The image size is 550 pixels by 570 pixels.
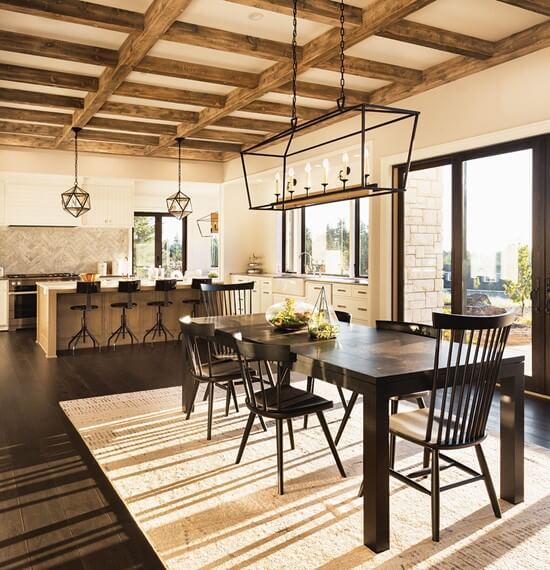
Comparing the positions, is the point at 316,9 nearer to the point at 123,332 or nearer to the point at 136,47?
the point at 136,47

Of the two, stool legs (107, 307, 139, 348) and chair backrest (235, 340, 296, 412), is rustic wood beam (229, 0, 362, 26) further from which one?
stool legs (107, 307, 139, 348)

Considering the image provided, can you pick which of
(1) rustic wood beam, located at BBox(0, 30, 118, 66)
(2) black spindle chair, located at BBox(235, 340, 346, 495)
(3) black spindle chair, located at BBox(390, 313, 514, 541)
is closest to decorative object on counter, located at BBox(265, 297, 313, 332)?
(2) black spindle chair, located at BBox(235, 340, 346, 495)

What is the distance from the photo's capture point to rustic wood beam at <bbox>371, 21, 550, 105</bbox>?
4.25m

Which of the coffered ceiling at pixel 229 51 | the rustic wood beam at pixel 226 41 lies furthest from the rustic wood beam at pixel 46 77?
the rustic wood beam at pixel 226 41

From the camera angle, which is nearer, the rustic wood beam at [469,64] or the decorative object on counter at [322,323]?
the decorative object on counter at [322,323]

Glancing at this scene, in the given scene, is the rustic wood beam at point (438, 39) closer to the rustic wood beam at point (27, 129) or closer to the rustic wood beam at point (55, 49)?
the rustic wood beam at point (55, 49)

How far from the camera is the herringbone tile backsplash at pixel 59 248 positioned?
9.59 meters

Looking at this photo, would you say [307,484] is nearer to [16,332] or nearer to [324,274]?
[324,274]

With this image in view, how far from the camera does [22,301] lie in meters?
9.04

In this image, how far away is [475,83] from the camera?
16.3 feet

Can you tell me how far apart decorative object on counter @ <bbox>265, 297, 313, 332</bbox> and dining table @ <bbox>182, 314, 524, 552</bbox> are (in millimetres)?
88

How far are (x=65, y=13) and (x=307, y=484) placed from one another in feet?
10.7

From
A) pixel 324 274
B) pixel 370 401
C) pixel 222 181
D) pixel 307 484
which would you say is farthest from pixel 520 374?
pixel 222 181

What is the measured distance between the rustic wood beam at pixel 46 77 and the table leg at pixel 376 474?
14.5ft
